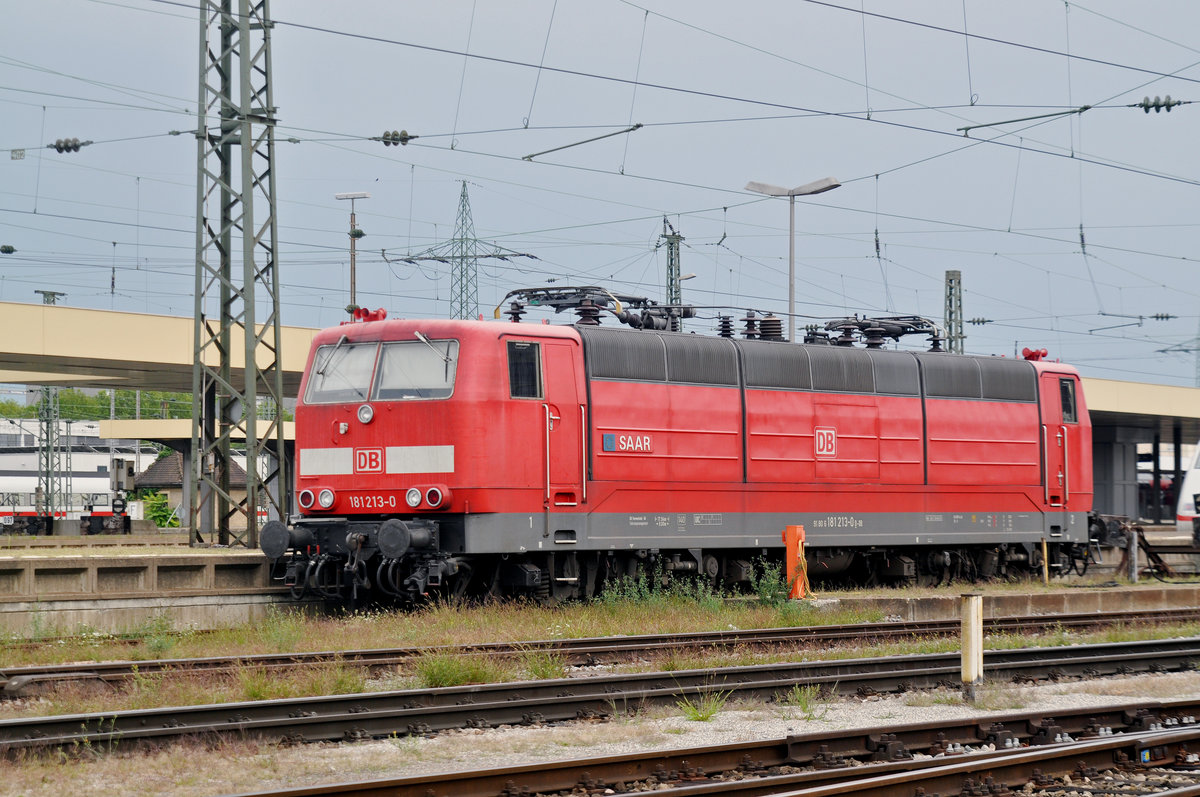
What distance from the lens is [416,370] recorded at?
16.5 meters

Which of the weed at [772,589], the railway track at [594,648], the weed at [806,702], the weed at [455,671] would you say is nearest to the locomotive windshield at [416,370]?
the railway track at [594,648]

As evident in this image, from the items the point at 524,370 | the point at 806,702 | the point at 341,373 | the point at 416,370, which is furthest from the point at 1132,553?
the point at 806,702

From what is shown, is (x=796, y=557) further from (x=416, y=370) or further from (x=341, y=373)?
(x=341, y=373)

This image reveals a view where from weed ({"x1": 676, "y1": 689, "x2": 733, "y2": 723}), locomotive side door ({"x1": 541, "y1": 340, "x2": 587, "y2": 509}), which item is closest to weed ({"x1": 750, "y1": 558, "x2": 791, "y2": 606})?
locomotive side door ({"x1": 541, "y1": 340, "x2": 587, "y2": 509})

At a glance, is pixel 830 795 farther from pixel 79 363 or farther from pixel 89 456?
pixel 89 456

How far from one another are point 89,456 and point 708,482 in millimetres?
62227

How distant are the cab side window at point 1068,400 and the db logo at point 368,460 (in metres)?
12.6

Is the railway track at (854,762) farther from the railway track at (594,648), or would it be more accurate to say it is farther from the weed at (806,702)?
the railway track at (594,648)

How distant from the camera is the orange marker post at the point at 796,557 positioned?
721 inches

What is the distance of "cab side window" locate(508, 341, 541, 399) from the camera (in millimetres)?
16444

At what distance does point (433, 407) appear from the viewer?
16.2 metres

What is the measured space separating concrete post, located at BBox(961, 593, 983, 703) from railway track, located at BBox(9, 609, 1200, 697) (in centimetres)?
295

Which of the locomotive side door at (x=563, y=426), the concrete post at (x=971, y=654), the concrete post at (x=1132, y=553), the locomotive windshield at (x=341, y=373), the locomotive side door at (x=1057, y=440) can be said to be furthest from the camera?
the concrete post at (x=1132, y=553)

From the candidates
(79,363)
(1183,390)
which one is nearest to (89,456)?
(79,363)
